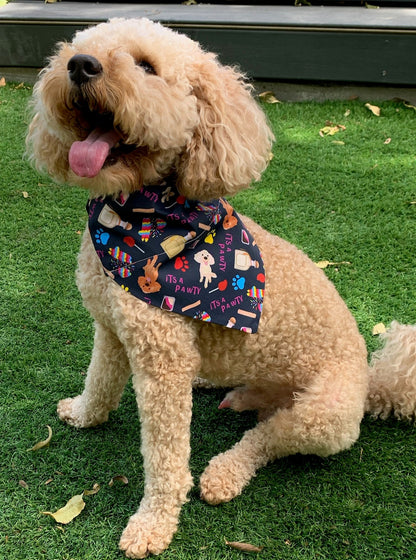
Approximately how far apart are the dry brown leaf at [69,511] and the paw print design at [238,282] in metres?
0.98

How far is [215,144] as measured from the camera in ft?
5.11

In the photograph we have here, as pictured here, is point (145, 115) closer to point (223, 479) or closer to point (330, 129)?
point (223, 479)

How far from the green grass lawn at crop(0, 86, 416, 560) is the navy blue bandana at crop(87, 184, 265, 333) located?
76 centimetres

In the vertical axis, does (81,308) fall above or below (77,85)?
below

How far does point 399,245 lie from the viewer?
10.7 feet

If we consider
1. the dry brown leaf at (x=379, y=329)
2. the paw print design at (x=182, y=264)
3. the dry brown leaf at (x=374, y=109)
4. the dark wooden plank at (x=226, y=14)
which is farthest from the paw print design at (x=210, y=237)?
the dark wooden plank at (x=226, y=14)

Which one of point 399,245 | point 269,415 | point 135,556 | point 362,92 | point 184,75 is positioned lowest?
point 135,556

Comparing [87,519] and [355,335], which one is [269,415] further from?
[87,519]

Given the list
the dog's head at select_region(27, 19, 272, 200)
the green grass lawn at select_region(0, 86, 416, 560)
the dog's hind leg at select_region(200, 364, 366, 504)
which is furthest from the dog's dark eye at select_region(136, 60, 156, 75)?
the green grass lawn at select_region(0, 86, 416, 560)

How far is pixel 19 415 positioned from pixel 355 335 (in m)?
1.44

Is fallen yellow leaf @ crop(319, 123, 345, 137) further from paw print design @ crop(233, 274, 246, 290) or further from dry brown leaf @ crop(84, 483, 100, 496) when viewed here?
dry brown leaf @ crop(84, 483, 100, 496)

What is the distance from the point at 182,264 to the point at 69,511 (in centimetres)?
100

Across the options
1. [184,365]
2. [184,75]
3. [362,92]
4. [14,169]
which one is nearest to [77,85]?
[184,75]

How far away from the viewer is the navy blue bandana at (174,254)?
1652 millimetres
